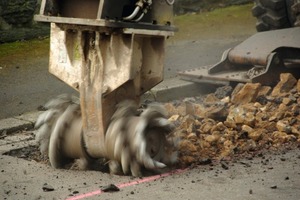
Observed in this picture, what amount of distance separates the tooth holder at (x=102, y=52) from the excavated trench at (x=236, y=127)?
50 centimetres

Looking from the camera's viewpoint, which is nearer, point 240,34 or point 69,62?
point 69,62

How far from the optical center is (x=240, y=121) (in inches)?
311

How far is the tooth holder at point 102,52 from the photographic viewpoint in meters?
6.77

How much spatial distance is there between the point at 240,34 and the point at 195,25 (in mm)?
1057

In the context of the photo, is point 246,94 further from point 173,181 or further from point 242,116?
point 173,181

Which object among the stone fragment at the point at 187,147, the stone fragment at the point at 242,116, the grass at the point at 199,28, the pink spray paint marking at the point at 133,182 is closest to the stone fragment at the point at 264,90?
the stone fragment at the point at 242,116

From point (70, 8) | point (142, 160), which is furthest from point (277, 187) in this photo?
point (70, 8)

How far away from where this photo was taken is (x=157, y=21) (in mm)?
7051

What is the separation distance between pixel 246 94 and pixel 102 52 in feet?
7.85

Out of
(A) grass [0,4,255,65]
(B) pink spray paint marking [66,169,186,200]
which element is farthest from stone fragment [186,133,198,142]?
(A) grass [0,4,255,65]

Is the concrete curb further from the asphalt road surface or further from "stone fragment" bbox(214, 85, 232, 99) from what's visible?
the asphalt road surface

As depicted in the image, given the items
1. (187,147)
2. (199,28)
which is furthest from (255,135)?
(199,28)

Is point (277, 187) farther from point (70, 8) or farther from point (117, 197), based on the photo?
point (70, 8)

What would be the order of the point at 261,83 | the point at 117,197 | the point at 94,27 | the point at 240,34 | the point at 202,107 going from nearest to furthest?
the point at 117,197 < the point at 94,27 < the point at 202,107 < the point at 261,83 < the point at 240,34
